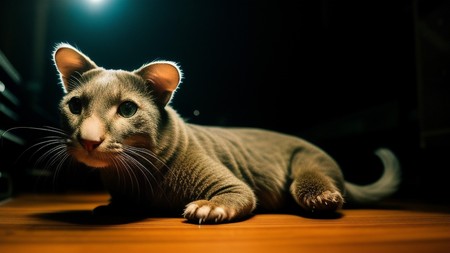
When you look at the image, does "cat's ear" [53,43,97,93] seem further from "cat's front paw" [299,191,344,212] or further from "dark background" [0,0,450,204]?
"cat's front paw" [299,191,344,212]

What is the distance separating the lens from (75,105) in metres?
1.33

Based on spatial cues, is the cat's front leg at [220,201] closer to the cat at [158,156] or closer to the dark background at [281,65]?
the cat at [158,156]

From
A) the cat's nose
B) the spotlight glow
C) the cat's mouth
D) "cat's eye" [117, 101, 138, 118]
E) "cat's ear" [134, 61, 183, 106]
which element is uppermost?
the spotlight glow

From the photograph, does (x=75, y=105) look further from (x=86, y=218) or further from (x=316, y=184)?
(x=316, y=184)

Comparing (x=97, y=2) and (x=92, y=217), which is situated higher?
(x=97, y=2)

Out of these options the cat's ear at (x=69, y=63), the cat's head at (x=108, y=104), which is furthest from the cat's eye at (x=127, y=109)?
the cat's ear at (x=69, y=63)

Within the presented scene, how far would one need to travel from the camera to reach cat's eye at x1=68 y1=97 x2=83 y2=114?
4.33ft

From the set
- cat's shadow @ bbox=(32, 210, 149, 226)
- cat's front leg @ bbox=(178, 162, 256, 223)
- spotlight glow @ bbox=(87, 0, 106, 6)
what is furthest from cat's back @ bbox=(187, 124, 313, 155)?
spotlight glow @ bbox=(87, 0, 106, 6)

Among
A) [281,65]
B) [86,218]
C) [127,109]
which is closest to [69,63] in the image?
[127,109]

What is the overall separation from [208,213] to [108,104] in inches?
19.2

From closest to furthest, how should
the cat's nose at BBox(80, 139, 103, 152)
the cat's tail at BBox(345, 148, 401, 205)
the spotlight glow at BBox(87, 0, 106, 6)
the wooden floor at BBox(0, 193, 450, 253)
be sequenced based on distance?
the wooden floor at BBox(0, 193, 450, 253), the cat's nose at BBox(80, 139, 103, 152), the cat's tail at BBox(345, 148, 401, 205), the spotlight glow at BBox(87, 0, 106, 6)

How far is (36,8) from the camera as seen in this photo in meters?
2.58

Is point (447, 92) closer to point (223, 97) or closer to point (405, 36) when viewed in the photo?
point (405, 36)

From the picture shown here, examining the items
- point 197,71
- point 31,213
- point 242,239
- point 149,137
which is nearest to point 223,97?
point 197,71
